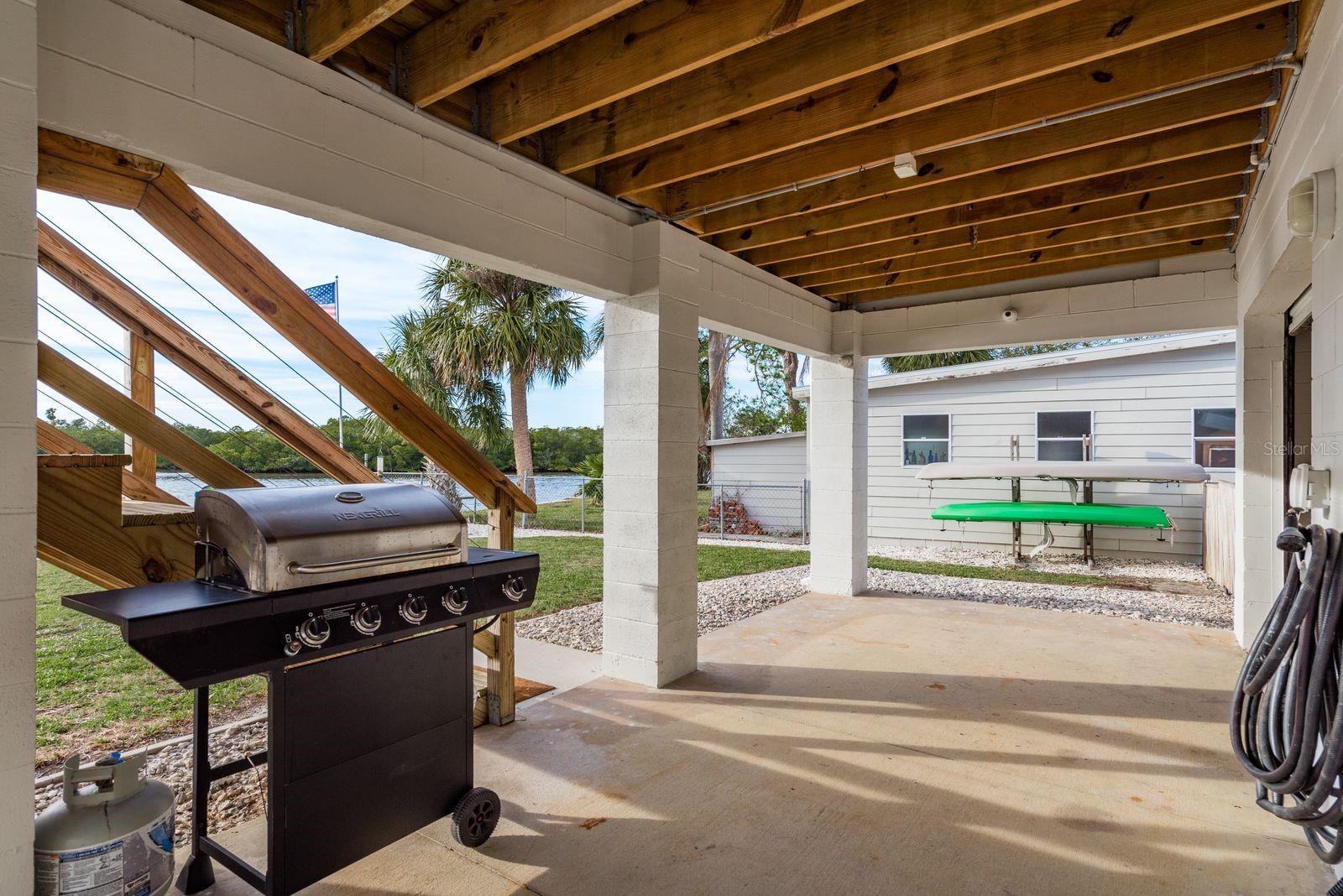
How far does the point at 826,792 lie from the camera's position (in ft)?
8.80

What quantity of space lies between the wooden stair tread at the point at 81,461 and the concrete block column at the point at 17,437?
0.14 meters

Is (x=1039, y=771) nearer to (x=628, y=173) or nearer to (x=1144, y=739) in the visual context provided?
(x=1144, y=739)

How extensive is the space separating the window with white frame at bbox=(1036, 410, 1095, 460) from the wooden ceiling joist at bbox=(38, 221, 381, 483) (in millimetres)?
8768

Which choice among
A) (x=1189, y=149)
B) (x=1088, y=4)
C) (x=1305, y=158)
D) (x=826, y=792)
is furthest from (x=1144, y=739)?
(x=1088, y=4)

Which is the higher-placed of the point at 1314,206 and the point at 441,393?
the point at 441,393

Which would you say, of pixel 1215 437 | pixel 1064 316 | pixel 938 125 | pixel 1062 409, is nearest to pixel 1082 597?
pixel 1064 316

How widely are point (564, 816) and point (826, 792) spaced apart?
1001mm

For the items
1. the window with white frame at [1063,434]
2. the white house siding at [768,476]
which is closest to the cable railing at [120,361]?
the window with white frame at [1063,434]

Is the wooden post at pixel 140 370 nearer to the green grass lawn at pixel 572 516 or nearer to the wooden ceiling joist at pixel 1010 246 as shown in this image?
the wooden ceiling joist at pixel 1010 246

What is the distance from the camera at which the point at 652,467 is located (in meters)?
3.82

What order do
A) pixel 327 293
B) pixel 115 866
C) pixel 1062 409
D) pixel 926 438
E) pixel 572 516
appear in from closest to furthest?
pixel 115 866 → pixel 1062 409 → pixel 926 438 → pixel 327 293 → pixel 572 516

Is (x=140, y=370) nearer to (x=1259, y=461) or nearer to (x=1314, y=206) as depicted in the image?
(x=1314, y=206)

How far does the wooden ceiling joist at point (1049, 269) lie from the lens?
460cm

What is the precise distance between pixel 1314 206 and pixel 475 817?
3159 millimetres
